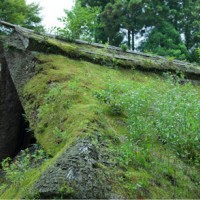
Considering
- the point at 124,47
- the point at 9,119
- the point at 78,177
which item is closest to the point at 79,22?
the point at 124,47

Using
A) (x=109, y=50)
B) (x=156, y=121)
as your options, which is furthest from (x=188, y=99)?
(x=109, y=50)

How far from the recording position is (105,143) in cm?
385

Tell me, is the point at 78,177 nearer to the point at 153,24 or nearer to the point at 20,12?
the point at 20,12

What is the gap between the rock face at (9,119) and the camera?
24.2 feet

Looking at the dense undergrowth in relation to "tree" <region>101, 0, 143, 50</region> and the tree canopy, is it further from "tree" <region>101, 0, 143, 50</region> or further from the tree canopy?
"tree" <region>101, 0, 143, 50</region>

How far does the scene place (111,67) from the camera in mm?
7152

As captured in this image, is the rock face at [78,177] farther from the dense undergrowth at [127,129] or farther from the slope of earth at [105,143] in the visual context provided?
the dense undergrowth at [127,129]

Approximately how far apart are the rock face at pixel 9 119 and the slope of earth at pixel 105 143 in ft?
5.86

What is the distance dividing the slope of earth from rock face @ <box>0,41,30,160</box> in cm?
179

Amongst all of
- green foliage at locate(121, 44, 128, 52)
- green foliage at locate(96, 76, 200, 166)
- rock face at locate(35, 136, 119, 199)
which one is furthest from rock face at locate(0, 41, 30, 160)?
rock face at locate(35, 136, 119, 199)

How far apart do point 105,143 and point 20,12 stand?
→ 20.5 metres

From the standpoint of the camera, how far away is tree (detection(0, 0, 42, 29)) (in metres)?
21.4

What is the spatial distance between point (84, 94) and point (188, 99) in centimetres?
141

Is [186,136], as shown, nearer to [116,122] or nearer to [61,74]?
[116,122]
